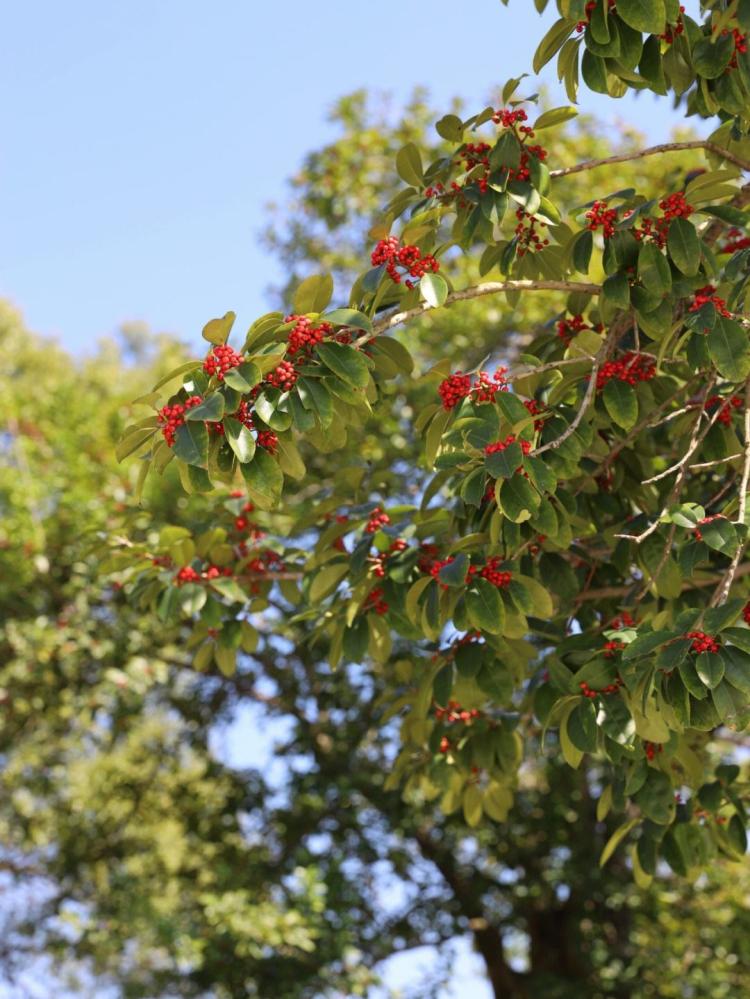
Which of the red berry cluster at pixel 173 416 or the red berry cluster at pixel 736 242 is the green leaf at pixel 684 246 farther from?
the red berry cluster at pixel 173 416

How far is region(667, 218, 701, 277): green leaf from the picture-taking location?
2727 mm

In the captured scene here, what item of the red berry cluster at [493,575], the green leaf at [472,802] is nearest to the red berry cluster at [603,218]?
the red berry cluster at [493,575]

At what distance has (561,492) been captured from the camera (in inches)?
118

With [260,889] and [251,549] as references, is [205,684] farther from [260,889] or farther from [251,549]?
[251,549]

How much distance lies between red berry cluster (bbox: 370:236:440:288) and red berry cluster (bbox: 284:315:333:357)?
296 mm

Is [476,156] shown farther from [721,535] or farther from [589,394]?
[721,535]

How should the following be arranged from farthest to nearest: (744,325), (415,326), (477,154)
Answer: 1. (415,326)
2. (477,154)
3. (744,325)

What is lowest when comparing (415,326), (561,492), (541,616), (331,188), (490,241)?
(541,616)

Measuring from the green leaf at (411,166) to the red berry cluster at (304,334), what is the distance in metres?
0.76

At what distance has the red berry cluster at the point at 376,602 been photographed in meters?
3.16

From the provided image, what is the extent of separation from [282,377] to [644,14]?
3.89 ft

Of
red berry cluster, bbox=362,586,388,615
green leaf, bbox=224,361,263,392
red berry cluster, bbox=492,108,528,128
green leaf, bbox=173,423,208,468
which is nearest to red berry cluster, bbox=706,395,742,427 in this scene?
red berry cluster, bbox=492,108,528,128

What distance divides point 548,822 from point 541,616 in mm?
4779

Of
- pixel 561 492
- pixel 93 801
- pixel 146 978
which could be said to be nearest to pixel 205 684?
pixel 93 801
